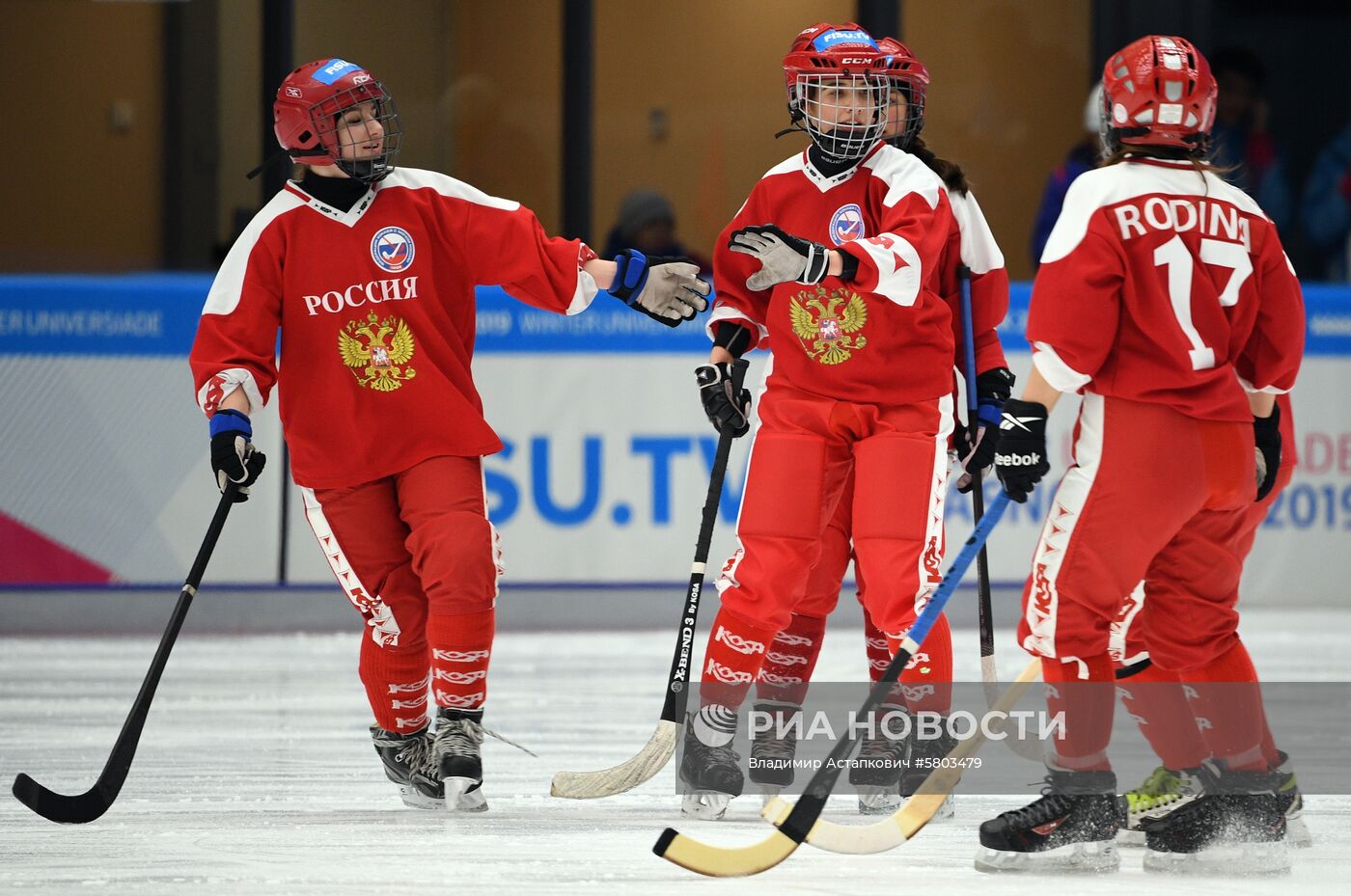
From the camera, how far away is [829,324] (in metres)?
3.62

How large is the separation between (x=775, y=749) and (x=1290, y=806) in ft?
3.31

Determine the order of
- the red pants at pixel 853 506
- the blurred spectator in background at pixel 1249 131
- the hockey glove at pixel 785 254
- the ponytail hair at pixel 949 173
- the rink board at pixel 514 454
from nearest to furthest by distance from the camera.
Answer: the hockey glove at pixel 785 254 < the red pants at pixel 853 506 < the ponytail hair at pixel 949 173 < the rink board at pixel 514 454 < the blurred spectator in background at pixel 1249 131

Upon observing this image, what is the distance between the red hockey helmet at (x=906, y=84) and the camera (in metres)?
3.62

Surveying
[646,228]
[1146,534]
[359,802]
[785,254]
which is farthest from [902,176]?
[646,228]

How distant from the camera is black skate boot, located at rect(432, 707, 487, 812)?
11.9 feet

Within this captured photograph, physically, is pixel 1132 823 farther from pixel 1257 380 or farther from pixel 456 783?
pixel 456 783

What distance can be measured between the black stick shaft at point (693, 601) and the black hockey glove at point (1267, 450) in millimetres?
1001

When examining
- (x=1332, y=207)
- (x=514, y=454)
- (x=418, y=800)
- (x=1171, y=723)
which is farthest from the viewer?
(x=1332, y=207)

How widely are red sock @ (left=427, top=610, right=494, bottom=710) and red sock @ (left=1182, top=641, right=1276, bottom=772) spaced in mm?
1339

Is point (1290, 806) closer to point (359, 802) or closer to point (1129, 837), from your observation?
point (1129, 837)

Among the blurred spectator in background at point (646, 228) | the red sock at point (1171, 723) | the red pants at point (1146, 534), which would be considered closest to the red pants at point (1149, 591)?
the red pants at point (1146, 534)

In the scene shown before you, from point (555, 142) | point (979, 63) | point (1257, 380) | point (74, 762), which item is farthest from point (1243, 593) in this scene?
point (74, 762)

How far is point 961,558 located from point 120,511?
151 inches

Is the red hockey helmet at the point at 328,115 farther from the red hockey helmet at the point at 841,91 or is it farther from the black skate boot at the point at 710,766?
the black skate boot at the point at 710,766
